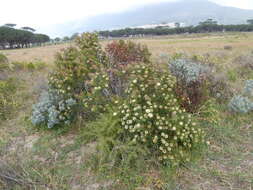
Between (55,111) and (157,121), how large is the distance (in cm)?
165

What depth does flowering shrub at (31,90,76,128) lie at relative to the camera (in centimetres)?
294

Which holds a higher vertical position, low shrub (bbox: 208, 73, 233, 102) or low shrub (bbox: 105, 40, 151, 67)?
low shrub (bbox: 105, 40, 151, 67)

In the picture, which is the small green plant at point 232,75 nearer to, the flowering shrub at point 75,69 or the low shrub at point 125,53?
the low shrub at point 125,53


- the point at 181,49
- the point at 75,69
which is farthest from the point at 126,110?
the point at 181,49

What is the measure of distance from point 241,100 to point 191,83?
34.1 inches

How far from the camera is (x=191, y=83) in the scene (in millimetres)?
3195

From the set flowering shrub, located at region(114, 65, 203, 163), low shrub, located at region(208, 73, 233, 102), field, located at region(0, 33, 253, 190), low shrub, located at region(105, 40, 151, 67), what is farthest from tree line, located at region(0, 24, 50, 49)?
flowering shrub, located at region(114, 65, 203, 163)

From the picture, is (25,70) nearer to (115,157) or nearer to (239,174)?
(115,157)

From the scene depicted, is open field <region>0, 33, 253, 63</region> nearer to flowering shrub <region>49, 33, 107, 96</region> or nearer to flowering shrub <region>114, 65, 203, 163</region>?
flowering shrub <region>49, 33, 107, 96</region>

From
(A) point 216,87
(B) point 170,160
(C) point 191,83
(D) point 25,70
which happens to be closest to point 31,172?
(B) point 170,160

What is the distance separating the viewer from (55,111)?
2922 millimetres

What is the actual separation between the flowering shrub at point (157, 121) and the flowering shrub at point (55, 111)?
108 cm

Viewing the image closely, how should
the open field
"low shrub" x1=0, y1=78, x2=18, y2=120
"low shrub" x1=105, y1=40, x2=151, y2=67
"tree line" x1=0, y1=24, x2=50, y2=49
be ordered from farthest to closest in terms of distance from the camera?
1. "tree line" x1=0, y1=24, x2=50, y2=49
2. the open field
3. "low shrub" x1=0, y1=78, x2=18, y2=120
4. "low shrub" x1=105, y1=40, x2=151, y2=67

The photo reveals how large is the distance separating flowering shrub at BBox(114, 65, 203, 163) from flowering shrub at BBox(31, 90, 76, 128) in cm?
108
